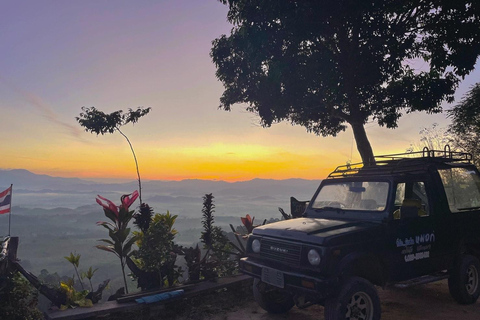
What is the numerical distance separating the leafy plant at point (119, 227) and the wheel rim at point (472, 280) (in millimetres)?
6488

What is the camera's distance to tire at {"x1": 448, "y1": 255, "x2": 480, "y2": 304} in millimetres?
6484

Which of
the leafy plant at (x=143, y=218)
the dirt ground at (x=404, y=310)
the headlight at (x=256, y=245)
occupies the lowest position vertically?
the dirt ground at (x=404, y=310)

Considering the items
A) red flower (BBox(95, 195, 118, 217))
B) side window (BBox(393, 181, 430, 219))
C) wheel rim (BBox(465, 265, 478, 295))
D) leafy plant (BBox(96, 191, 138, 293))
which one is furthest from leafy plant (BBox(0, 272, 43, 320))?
wheel rim (BBox(465, 265, 478, 295))

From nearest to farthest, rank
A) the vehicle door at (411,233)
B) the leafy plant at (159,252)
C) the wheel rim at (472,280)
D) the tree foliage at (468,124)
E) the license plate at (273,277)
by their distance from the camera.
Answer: the license plate at (273,277)
the vehicle door at (411,233)
the wheel rim at (472,280)
the leafy plant at (159,252)
the tree foliage at (468,124)

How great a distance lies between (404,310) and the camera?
651cm

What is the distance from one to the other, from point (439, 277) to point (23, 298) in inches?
262

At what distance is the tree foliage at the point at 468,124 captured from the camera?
1805 centimetres

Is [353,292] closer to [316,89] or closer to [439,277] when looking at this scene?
[439,277]

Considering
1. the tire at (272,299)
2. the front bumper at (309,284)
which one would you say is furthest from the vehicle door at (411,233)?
the tire at (272,299)

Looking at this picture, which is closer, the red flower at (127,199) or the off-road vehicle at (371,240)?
the off-road vehicle at (371,240)

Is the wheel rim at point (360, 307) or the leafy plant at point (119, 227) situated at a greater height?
the leafy plant at point (119, 227)

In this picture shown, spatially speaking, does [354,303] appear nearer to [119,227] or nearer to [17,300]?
[119,227]

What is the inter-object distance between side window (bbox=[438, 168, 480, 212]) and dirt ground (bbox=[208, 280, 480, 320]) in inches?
70.8

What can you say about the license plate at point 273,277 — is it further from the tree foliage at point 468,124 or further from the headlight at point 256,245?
the tree foliage at point 468,124
